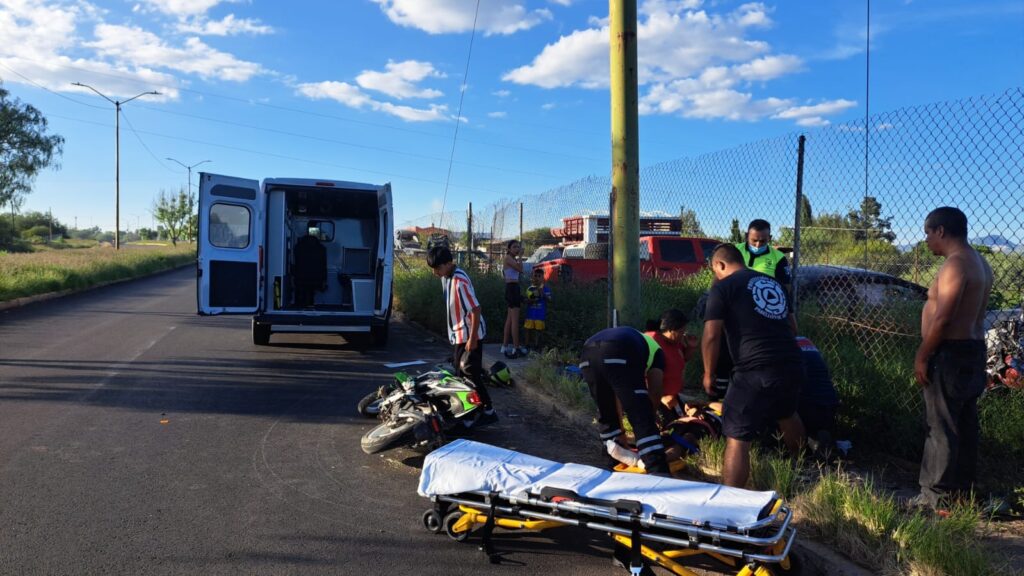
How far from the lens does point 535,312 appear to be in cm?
988

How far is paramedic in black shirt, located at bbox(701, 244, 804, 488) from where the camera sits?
4.02m

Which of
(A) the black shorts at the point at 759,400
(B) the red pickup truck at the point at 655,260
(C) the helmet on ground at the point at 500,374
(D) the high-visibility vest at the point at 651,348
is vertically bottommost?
(C) the helmet on ground at the point at 500,374

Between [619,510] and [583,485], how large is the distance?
34cm

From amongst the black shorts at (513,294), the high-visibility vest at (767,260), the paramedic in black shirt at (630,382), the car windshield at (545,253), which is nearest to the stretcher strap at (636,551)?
the paramedic in black shirt at (630,382)

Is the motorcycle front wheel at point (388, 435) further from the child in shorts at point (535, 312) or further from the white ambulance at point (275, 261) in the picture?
the white ambulance at point (275, 261)

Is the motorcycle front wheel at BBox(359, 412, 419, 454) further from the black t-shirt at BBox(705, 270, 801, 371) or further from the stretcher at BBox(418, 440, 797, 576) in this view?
the black t-shirt at BBox(705, 270, 801, 371)

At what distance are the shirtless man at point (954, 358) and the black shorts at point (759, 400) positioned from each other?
74 cm

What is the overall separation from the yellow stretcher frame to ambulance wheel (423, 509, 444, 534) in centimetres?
11

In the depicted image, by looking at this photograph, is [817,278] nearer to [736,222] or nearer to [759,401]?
[736,222]

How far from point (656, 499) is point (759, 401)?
3.19 feet

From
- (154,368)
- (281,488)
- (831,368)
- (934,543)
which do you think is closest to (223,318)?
(154,368)

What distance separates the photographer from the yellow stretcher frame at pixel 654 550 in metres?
3.26

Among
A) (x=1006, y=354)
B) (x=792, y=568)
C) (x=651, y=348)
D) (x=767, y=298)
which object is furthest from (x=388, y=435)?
(x=1006, y=354)

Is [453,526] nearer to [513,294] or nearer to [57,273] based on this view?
[513,294]
